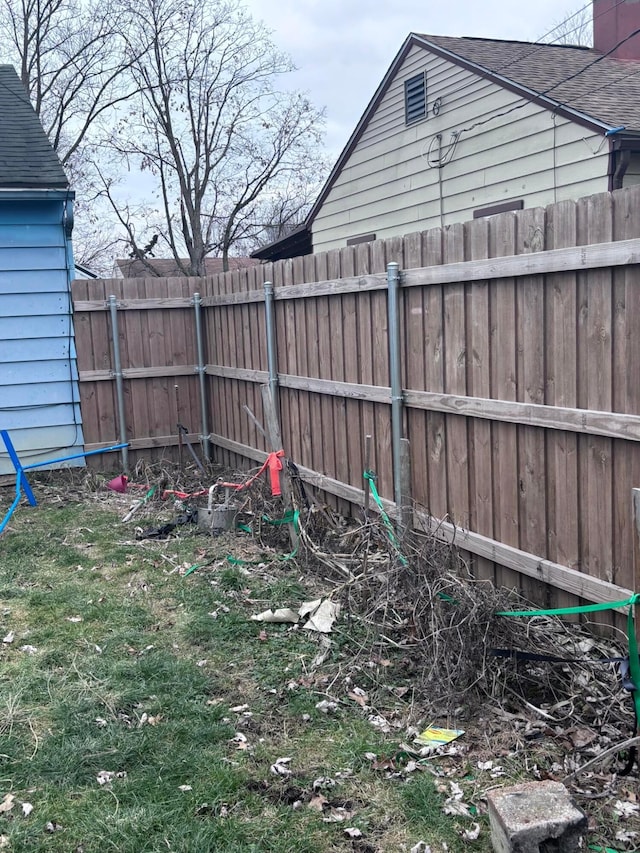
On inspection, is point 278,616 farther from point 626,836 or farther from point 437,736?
point 626,836

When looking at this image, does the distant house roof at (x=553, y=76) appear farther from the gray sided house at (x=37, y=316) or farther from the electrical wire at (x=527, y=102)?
the gray sided house at (x=37, y=316)

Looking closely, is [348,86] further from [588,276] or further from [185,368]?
[588,276]

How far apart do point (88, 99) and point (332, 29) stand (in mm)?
6968

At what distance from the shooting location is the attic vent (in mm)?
10508

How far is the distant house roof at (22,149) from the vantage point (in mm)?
8164

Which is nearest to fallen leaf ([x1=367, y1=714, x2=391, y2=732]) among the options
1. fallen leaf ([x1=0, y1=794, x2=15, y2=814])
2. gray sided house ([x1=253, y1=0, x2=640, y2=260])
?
fallen leaf ([x1=0, y1=794, x2=15, y2=814])

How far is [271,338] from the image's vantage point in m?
6.87

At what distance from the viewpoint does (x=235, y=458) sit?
835 cm

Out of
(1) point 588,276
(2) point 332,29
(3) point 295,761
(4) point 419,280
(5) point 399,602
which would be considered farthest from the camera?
(2) point 332,29

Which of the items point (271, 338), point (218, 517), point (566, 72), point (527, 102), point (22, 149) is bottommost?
point (218, 517)

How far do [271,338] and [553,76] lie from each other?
5.40 m

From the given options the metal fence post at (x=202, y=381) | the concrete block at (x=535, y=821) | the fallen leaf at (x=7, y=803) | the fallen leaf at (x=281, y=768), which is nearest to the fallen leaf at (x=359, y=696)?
the fallen leaf at (x=281, y=768)

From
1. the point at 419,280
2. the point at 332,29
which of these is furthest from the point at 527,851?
the point at 332,29

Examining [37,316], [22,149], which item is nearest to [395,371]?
[37,316]
